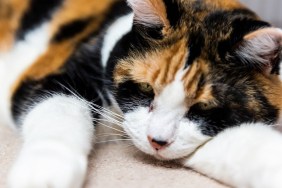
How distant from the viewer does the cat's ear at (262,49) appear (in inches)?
37.9

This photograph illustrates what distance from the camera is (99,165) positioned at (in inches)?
43.6

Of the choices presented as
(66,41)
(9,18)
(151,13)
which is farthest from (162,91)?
(9,18)

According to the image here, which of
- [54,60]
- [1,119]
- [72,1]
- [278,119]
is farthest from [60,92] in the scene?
[278,119]

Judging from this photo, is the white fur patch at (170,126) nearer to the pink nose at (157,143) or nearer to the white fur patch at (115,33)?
the pink nose at (157,143)

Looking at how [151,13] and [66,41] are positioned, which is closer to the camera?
[151,13]

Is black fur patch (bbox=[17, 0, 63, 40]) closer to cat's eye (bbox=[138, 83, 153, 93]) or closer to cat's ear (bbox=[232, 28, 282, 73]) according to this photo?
cat's eye (bbox=[138, 83, 153, 93])

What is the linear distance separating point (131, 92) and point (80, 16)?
0.43 meters

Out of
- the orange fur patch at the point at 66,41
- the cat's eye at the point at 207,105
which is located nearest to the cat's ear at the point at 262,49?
the cat's eye at the point at 207,105

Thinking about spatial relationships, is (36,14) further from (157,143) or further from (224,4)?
(157,143)

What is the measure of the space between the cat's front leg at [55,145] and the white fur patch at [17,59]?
166 mm

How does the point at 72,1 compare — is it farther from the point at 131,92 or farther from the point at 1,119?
the point at 131,92

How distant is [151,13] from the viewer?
1049 millimetres

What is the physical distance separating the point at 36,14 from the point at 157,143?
2.19ft

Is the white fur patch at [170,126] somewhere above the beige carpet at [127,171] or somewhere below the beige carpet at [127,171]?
above
